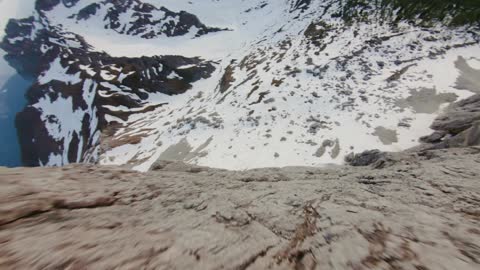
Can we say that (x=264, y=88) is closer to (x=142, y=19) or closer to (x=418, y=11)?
(x=418, y=11)

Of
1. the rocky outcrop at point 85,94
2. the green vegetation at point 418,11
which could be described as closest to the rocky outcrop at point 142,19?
the rocky outcrop at point 85,94

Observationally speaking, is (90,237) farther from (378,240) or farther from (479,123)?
(479,123)

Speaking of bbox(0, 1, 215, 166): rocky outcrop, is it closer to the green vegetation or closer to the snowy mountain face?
the snowy mountain face

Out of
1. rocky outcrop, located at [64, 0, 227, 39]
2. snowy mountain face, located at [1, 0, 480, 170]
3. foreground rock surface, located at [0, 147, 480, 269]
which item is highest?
rocky outcrop, located at [64, 0, 227, 39]

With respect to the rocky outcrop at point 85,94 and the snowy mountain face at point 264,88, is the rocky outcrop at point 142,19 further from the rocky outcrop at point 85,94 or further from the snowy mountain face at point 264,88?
the rocky outcrop at point 85,94

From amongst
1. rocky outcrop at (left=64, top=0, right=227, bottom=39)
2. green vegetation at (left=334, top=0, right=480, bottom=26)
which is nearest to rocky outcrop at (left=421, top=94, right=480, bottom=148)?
green vegetation at (left=334, top=0, right=480, bottom=26)

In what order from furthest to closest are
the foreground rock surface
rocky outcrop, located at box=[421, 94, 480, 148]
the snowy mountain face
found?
the snowy mountain face < rocky outcrop, located at box=[421, 94, 480, 148] < the foreground rock surface

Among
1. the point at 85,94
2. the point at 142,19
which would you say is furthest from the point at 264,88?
the point at 142,19
